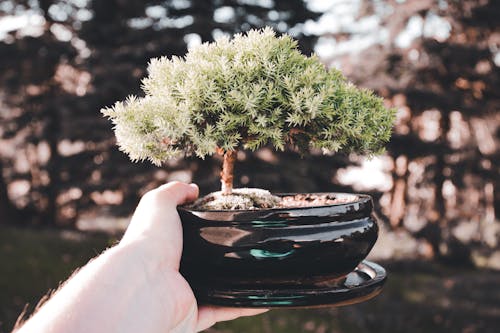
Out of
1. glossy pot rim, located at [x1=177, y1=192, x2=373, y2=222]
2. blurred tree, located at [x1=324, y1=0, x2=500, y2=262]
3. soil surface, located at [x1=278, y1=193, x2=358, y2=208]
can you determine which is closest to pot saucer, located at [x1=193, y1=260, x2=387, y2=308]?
glossy pot rim, located at [x1=177, y1=192, x2=373, y2=222]

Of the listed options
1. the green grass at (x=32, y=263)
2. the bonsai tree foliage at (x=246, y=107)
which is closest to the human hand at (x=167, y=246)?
the bonsai tree foliage at (x=246, y=107)

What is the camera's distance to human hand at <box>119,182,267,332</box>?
1550 mm

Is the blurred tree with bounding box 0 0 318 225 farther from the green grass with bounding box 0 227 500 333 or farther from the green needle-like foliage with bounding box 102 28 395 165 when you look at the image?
the green needle-like foliage with bounding box 102 28 395 165

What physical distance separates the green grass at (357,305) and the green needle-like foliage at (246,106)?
394 cm

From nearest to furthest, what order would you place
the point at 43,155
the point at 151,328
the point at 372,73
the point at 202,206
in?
the point at 151,328
the point at 202,206
the point at 372,73
the point at 43,155

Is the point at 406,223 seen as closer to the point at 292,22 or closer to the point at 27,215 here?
the point at 292,22

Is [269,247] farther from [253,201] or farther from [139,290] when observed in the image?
[139,290]

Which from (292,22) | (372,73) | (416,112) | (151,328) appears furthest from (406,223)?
(151,328)

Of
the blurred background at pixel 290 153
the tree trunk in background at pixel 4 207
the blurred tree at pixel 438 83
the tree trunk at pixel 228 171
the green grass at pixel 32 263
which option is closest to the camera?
the tree trunk at pixel 228 171

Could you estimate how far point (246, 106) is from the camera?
1.60m

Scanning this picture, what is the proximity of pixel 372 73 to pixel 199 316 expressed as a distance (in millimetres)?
9575

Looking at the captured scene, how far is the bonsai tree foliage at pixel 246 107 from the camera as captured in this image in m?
1.64

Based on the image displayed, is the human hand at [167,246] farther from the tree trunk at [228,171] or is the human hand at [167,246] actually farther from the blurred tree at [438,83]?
the blurred tree at [438,83]

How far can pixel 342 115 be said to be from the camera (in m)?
1.70
